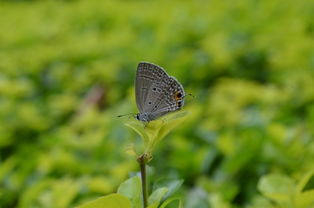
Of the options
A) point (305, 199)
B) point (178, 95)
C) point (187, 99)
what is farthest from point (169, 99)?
point (187, 99)

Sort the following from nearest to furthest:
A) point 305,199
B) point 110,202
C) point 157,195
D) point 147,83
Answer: point 110,202 → point 157,195 → point 305,199 → point 147,83

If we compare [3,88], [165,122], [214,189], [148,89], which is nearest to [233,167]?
[214,189]

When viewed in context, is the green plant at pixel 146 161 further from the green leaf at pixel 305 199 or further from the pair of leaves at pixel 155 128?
the green leaf at pixel 305 199

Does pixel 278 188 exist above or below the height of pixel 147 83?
below

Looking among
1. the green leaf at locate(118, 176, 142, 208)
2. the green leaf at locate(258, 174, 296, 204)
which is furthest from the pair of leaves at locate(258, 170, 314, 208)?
the green leaf at locate(118, 176, 142, 208)

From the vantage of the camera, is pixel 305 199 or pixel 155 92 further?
pixel 155 92

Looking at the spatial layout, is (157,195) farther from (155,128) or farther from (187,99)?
(187,99)

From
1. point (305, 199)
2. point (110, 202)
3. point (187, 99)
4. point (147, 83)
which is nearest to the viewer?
point (110, 202)
